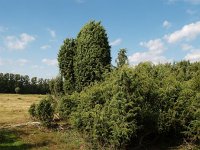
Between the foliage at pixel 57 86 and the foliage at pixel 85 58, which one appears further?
the foliage at pixel 57 86

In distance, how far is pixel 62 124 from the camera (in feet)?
150

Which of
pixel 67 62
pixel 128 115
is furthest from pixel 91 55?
pixel 128 115

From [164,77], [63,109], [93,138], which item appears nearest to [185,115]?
[164,77]

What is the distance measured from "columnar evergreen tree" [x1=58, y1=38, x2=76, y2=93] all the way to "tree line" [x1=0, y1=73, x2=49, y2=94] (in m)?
83.9

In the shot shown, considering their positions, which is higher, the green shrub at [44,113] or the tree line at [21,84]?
the tree line at [21,84]

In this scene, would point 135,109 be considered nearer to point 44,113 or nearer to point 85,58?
point 44,113

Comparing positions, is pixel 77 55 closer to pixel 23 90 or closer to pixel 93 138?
pixel 93 138

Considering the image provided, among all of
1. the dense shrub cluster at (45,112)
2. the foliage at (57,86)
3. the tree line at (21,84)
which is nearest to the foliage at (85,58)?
the foliage at (57,86)

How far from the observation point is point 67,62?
50.6m

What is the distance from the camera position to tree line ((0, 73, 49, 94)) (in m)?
139

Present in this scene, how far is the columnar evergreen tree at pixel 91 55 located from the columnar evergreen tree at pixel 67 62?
1.40 m

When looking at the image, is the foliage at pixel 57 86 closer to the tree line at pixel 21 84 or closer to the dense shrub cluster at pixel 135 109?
the dense shrub cluster at pixel 135 109

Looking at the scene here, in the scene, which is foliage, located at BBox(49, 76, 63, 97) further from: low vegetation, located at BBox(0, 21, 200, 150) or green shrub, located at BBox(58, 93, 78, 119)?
green shrub, located at BBox(58, 93, 78, 119)

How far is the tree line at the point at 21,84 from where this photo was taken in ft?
455
